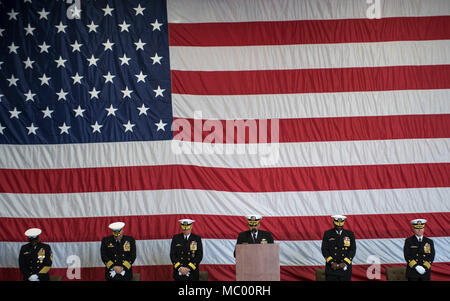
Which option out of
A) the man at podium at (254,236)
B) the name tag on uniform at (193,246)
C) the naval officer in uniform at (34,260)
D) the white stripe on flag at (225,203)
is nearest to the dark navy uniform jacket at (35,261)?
the naval officer in uniform at (34,260)

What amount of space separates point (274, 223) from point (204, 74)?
275 cm

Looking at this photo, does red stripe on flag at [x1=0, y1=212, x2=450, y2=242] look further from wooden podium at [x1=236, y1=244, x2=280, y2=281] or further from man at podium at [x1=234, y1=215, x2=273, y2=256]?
wooden podium at [x1=236, y1=244, x2=280, y2=281]

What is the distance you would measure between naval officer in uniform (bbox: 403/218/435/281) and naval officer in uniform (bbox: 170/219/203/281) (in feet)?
9.79

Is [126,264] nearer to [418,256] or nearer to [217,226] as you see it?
[217,226]

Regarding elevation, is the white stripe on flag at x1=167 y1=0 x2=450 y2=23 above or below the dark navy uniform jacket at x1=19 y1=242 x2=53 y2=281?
above

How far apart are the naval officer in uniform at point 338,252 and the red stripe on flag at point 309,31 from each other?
9.92 ft

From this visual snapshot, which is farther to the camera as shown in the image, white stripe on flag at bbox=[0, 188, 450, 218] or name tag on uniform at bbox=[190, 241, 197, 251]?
white stripe on flag at bbox=[0, 188, 450, 218]

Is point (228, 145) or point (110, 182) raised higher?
point (228, 145)

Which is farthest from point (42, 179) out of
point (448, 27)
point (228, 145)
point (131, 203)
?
point (448, 27)

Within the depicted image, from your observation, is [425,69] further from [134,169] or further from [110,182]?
[110,182]

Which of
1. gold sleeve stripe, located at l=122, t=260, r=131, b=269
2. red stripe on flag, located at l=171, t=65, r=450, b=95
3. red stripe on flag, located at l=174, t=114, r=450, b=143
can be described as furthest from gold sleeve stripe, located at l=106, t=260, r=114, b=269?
red stripe on flag, located at l=171, t=65, r=450, b=95

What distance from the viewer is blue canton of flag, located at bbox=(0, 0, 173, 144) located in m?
6.94

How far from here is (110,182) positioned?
271 inches

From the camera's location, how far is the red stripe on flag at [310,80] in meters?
6.75
